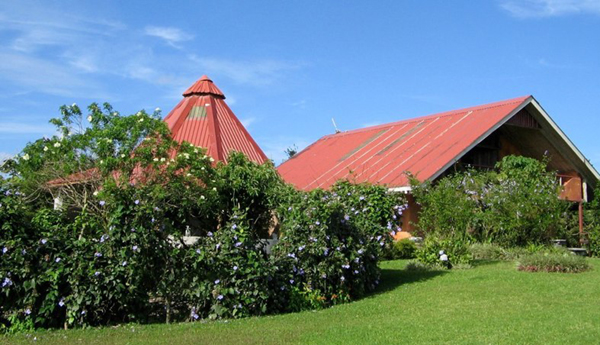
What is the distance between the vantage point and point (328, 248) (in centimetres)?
1105

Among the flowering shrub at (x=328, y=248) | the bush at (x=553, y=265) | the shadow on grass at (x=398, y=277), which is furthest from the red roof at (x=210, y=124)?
the bush at (x=553, y=265)

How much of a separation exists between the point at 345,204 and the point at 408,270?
2905mm

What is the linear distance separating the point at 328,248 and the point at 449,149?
36.0ft

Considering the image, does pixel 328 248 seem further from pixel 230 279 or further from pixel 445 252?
pixel 445 252

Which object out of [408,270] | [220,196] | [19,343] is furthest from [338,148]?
[19,343]

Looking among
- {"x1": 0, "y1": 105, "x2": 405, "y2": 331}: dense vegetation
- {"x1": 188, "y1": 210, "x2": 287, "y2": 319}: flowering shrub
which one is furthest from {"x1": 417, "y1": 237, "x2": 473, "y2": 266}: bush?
{"x1": 188, "y1": 210, "x2": 287, "y2": 319}: flowering shrub

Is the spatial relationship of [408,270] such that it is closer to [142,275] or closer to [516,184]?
[516,184]

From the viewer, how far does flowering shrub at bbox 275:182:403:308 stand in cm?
1083

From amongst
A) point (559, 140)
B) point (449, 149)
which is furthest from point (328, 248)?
point (559, 140)

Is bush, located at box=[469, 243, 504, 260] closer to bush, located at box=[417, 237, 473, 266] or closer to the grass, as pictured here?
bush, located at box=[417, 237, 473, 266]

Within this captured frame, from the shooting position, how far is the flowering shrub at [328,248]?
35.5ft

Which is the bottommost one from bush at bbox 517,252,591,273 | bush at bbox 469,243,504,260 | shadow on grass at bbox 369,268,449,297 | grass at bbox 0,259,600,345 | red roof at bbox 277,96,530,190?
grass at bbox 0,259,600,345

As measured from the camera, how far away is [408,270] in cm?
1475

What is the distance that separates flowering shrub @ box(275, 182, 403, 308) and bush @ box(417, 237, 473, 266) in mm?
2873
